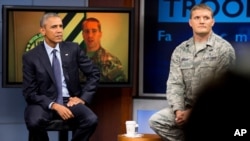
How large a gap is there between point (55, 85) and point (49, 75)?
0.07m

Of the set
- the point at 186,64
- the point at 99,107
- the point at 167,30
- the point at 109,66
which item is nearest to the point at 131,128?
the point at 109,66

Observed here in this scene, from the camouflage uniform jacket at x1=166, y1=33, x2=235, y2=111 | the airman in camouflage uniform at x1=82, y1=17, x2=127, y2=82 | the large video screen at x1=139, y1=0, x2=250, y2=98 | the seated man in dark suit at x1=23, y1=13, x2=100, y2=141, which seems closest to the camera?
the camouflage uniform jacket at x1=166, y1=33, x2=235, y2=111

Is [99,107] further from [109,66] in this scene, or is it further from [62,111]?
[62,111]

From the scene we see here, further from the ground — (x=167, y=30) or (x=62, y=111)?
(x=167, y=30)

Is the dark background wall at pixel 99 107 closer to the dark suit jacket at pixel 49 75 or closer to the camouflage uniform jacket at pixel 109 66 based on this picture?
the camouflage uniform jacket at pixel 109 66

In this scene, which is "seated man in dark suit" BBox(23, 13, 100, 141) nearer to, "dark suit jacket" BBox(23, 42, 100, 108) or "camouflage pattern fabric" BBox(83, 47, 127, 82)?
"dark suit jacket" BBox(23, 42, 100, 108)

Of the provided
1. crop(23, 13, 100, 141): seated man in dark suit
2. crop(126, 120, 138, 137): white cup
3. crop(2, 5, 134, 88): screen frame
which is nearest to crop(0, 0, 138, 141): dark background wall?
crop(2, 5, 134, 88): screen frame

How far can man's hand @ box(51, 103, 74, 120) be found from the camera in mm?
2910

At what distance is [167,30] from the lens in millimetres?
3756

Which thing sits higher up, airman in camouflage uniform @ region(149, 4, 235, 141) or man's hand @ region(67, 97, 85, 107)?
airman in camouflage uniform @ region(149, 4, 235, 141)

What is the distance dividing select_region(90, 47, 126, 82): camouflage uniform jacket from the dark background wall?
0.33 m

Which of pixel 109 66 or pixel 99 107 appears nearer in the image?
pixel 109 66

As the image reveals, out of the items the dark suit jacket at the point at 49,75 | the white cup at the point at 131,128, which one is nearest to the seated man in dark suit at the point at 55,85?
the dark suit jacket at the point at 49,75

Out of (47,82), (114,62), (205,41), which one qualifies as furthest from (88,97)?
(205,41)
